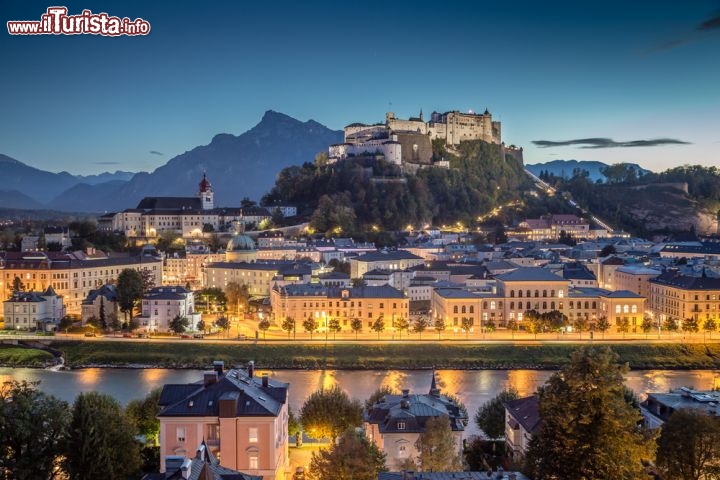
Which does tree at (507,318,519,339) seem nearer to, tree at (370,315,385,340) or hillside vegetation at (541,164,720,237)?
tree at (370,315,385,340)

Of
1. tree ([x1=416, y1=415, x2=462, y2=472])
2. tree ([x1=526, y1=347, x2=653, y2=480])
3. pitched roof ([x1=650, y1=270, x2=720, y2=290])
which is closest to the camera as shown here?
tree ([x1=526, y1=347, x2=653, y2=480])

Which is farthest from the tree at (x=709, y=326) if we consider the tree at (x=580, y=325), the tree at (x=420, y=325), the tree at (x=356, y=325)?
the tree at (x=356, y=325)

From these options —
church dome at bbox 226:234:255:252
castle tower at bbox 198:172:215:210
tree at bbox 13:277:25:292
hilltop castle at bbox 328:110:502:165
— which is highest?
hilltop castle at bbox 328:110:502:165

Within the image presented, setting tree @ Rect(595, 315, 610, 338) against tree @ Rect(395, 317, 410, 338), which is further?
tree @ Rect(595, 315, 610, 338)

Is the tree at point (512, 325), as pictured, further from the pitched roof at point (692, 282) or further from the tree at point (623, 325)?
the pitched roof at point (692, 282)

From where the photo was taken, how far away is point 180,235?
39.4 m

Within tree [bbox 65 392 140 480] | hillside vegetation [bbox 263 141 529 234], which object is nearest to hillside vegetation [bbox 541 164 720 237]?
hillside vegetation [bbox 263 141 529 234]

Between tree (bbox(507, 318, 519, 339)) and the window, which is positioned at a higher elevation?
the window

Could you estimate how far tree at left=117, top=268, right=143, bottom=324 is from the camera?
23.6 meters

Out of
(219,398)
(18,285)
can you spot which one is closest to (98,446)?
(219,398)

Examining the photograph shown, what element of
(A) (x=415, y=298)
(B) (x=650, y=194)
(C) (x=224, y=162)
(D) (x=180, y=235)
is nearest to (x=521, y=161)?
(B) (x=650, y=194)

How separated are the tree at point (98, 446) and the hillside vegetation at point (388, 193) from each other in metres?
29.8

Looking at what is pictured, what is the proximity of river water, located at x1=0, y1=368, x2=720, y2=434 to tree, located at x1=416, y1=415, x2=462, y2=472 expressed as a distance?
6.13m

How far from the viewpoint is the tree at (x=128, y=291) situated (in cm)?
2364
